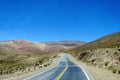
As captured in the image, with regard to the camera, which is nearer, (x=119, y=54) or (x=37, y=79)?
(x=37, y=79)

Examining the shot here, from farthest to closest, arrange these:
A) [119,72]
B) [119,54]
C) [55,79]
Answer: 1. [119,54]
2. [119,72]
3. [55,79]

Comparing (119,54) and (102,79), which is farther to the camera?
(119,54)

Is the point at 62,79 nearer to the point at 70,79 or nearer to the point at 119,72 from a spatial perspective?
the point at 70,79

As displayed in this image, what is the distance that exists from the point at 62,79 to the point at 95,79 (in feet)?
12.1

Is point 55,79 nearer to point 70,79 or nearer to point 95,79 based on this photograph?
point 70,79

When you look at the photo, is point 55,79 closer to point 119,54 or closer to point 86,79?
point 86,79

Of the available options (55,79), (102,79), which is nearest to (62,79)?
(55,79)

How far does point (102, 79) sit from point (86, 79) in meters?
1.85

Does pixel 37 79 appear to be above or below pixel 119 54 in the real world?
below

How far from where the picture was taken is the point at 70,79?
28.0m

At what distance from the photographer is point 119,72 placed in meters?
36.4

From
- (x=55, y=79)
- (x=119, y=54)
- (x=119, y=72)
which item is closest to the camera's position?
(x=55, y=79)

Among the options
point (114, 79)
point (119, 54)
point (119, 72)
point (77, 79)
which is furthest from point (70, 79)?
point (119, 54)

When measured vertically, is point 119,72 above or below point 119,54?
below
